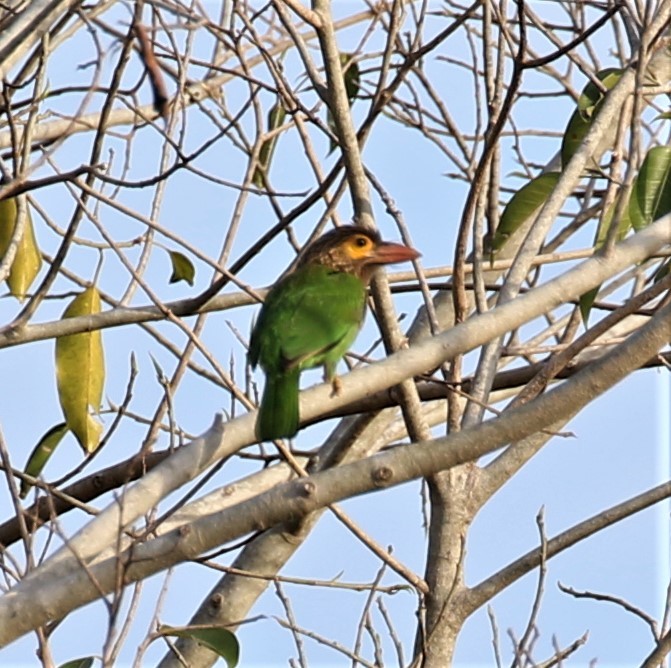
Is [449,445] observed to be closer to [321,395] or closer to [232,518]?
[232,518]

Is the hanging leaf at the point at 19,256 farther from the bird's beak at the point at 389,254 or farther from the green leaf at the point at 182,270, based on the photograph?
the bird's beak at the point at 389,254

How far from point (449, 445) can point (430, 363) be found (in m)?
0.29

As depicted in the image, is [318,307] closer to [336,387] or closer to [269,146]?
[269,146]

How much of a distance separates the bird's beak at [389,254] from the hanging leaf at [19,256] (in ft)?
3.58

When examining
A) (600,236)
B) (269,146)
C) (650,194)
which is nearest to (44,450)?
(269,146)

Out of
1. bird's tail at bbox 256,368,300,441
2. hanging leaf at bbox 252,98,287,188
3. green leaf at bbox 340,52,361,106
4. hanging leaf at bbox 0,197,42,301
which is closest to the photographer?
bird's tail at bbox 256,368,300,441

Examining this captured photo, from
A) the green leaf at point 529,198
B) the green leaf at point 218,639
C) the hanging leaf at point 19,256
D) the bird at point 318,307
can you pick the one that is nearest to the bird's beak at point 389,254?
the bird at point 318,307

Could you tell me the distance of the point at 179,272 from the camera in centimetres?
456

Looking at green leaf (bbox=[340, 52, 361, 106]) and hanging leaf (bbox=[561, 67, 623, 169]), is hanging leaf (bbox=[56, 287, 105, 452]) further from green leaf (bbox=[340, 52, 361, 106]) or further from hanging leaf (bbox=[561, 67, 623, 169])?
hanging leaf (bbox=[561, 67, 623, 169])

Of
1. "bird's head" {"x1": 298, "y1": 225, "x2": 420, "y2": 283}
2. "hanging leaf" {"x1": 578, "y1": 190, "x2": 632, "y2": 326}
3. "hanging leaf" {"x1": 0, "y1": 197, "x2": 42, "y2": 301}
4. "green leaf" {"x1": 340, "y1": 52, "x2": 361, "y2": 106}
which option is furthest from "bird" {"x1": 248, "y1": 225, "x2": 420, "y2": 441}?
"hanging leaf" {"x1": 0, "y1": 197, "x2": 42, "y2": 301}

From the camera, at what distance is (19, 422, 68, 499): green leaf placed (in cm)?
468

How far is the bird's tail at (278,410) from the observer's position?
11.5ft

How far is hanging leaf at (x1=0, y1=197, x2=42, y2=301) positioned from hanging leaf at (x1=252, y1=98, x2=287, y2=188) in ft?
3.04

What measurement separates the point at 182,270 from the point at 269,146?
3.04 feet
